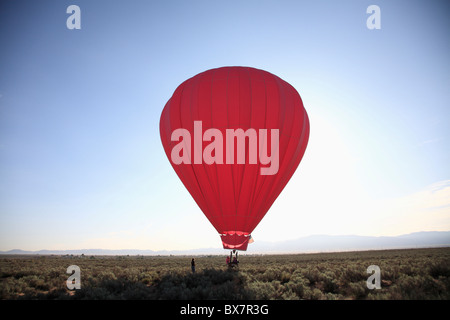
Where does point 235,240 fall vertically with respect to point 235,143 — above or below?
below

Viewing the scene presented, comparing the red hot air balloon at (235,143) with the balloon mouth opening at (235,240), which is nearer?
the red hot air balloon at (235,143)

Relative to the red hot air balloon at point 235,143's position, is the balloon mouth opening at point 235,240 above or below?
below

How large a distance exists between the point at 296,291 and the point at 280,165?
628 cm

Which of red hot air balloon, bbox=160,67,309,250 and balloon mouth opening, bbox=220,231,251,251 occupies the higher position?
red hot air balloon, bbox=160,67,309,250

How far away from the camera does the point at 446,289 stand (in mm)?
9312

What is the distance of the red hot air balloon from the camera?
543 inches

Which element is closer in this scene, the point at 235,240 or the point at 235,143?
the point at 235,143

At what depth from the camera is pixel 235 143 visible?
13.6m

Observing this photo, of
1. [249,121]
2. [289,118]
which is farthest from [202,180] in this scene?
[289,118]

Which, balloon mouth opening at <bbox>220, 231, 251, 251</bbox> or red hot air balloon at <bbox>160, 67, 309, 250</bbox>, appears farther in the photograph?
balloon mouth opening at <bbox>220, 231, 251, 251</bbox>

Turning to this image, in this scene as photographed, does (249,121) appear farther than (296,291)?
Yes

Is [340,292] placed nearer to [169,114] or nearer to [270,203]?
[270,203]

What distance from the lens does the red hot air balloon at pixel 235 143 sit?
13781 millimetres
